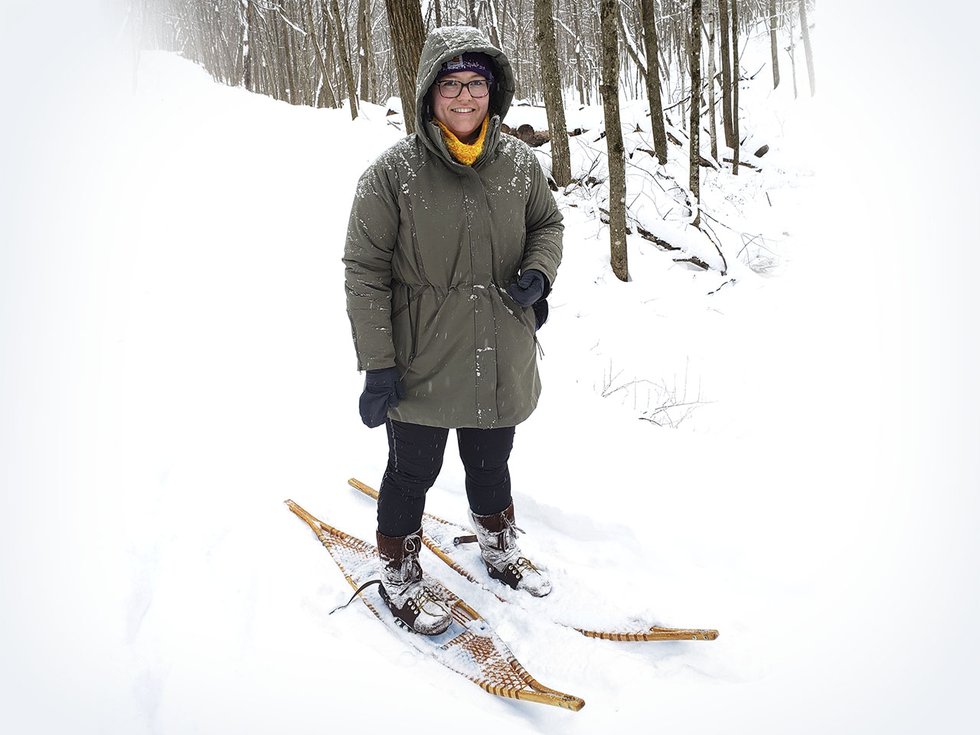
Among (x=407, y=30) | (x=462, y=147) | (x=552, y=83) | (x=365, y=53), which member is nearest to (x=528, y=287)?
(x=462, y=147)

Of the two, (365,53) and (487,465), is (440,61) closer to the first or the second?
(487,465)

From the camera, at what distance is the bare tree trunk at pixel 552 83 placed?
8164 mm

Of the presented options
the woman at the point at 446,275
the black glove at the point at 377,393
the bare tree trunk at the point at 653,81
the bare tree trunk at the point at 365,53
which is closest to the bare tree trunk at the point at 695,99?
the bare tree trunk at the point at 653,81

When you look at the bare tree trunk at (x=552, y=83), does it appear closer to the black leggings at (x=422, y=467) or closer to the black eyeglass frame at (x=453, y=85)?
the black eyeglass frame at (x=453, y=85)

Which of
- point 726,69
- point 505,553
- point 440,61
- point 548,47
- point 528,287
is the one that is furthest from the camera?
point 726,69

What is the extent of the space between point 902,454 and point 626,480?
5.09 ft

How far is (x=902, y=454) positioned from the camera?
3.29 metres

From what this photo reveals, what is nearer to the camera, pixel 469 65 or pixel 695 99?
pixel 469 65

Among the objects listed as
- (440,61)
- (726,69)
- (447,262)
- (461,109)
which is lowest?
(447,262)

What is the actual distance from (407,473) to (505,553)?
24.4 inches

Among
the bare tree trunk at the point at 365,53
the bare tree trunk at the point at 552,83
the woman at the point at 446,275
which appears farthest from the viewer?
the bare tree trunk at the point at 365,53

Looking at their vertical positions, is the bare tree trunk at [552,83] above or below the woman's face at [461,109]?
above

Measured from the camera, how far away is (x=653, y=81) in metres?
9.88

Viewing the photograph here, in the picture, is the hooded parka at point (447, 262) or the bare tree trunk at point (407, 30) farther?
the bare tree trunk at point (407, 30)
